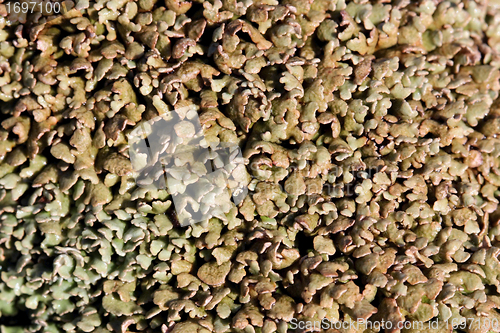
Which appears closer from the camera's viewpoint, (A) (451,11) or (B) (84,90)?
(B) (84,90)

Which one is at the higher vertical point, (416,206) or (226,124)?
(226,124)

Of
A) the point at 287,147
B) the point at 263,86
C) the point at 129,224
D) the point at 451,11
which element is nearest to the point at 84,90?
the point at 129,224

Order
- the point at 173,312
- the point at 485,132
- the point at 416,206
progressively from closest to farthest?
1. the point at 173,312
2. the point at 416,206
3. the point at 485,132

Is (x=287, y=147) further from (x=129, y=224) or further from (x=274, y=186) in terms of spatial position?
(x=129, y=224)

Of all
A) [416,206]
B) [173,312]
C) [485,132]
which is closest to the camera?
[173,312]

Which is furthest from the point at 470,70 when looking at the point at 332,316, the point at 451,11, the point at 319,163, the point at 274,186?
the point at 332,316

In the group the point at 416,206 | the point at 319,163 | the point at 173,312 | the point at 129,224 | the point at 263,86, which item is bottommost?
the point at 173,312
